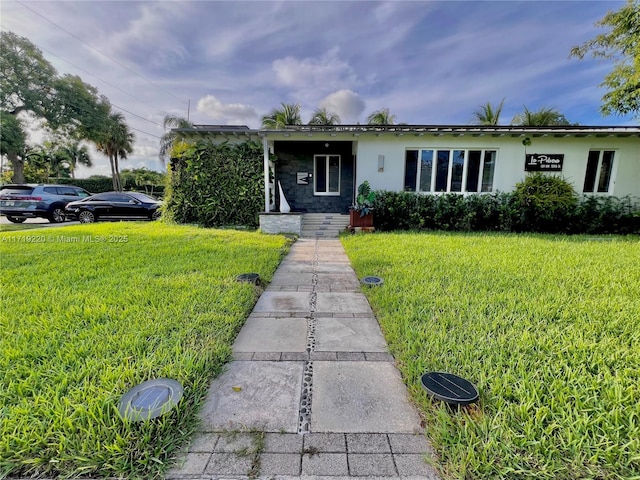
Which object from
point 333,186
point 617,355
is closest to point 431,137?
point 333,186

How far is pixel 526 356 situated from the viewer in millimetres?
2123

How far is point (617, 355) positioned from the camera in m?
2.11

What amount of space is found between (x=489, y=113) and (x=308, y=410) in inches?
844

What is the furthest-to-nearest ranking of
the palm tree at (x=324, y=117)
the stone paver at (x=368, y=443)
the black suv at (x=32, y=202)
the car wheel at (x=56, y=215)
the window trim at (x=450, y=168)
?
the palm tree at (x=324, y=117), the car wheel at (x=56, y=215), the black suv at (x=32, y=202), the window trim at (x=450, y=168), the stone paver at (x=368, y=443)

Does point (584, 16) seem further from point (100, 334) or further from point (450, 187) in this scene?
point (100, 334)

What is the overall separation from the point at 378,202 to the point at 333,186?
277cm

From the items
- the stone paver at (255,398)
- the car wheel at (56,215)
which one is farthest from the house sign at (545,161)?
the car wheel at (56,215)

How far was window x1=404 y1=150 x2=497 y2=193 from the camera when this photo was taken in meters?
9.12

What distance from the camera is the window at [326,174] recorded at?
10.8m

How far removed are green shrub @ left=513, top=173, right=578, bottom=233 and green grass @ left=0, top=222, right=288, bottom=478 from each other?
8142 millimetres

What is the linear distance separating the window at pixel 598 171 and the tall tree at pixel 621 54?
253 centimetres

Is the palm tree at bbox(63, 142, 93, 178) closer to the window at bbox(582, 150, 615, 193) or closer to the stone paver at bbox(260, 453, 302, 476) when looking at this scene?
the stone paver at bbox(260, 453, 302, 476)

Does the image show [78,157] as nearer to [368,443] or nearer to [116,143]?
[116,143]

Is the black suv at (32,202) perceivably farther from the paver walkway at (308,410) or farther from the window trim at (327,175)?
the paver walkway at (308,410)
